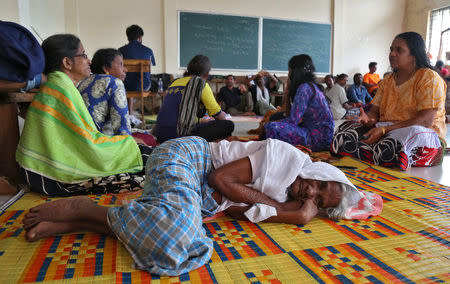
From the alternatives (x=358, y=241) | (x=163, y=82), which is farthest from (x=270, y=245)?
(x=163, y=82)

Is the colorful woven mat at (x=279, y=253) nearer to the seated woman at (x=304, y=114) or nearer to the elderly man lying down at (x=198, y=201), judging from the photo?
the elderly man lying down at (x=198, y=201)

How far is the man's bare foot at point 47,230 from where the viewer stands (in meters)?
1.34

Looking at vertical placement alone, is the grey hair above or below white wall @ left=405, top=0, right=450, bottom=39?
below

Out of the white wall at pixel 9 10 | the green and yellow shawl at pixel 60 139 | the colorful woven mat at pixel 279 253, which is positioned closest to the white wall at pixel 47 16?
the white wall at pixel 9 10

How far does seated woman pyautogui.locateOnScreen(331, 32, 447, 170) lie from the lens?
8.96 feet

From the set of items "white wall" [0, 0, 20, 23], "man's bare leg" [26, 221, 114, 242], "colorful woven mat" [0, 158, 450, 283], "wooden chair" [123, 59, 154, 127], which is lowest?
"colorful woven mat" [0, 158, 450, 283]

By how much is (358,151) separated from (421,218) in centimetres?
137

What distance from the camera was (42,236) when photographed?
1377 millimetres

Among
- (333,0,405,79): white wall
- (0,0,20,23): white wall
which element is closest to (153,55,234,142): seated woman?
(0,0,20,23): white wall

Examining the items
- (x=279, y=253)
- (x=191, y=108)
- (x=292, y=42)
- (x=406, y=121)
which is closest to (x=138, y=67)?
(x=191, y=108)

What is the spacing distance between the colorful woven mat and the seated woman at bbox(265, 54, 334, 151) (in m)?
1.60

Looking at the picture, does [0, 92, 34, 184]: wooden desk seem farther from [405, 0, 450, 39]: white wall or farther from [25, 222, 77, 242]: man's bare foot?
[405, 0, 450, 39]: white wall

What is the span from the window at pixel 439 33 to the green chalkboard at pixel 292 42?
2697 millimetres

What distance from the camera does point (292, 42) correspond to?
8.76m
